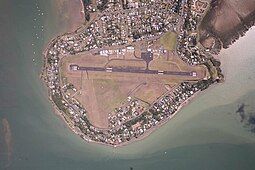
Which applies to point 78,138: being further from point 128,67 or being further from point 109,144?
point 128,67

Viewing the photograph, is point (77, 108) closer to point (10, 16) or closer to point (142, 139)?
point (142, 139)

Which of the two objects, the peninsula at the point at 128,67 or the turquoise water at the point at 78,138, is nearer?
the peninsula at the point at 128,67

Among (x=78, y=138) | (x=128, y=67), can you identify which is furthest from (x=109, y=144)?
(x=128, y=67)

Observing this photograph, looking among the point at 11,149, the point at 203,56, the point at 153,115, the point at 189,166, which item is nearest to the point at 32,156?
the point at 11,149

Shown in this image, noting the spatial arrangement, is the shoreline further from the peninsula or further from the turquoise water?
the turquoise water

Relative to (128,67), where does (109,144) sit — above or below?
below

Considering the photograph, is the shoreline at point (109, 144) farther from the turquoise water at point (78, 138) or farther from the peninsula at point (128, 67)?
the turquoise water at point (78, 138)

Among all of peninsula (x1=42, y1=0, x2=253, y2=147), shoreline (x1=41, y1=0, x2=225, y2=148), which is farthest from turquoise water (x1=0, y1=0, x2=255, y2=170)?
peninsula (x1=42, y1=0, x2=253, y2=147)

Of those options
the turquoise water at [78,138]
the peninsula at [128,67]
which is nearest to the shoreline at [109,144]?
the peninsula at [128,67]
